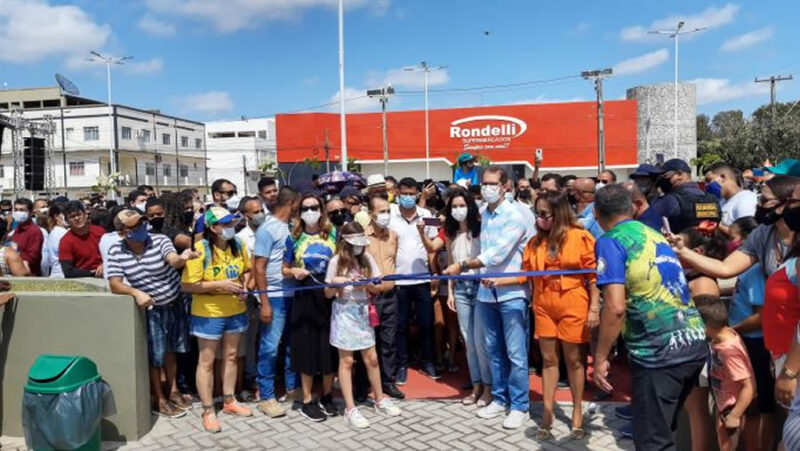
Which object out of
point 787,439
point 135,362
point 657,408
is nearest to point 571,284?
point 657,408

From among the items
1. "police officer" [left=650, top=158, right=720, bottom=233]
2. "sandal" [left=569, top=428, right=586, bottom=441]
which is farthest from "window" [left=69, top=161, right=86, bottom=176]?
"sandal" [left=569, top=428, right=586, bottom=441]

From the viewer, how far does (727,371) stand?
10.5ft

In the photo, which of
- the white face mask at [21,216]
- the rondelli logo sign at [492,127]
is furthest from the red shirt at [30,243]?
the rondelli logo sign at [492,127]

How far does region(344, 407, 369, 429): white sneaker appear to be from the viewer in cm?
453

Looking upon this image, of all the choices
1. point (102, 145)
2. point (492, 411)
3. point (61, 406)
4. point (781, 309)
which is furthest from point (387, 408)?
point (102, 145)

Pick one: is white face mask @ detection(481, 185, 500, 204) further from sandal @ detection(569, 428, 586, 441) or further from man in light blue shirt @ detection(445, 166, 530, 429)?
sandal @ detection(569, 428, 586, 441)

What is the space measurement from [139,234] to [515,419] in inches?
128

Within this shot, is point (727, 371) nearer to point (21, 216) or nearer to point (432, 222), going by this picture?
point (432, 222)

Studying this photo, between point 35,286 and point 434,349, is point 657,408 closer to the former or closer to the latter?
point 434,349

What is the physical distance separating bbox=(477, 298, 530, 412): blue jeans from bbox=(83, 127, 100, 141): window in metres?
57.0

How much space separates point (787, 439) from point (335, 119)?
3624 centimetres

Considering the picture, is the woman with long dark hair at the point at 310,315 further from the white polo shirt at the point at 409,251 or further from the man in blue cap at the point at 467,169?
the man in blue cap at the point at 467,169

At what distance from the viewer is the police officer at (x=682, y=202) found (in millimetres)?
4727

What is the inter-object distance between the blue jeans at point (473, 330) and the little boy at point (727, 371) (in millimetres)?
1811
